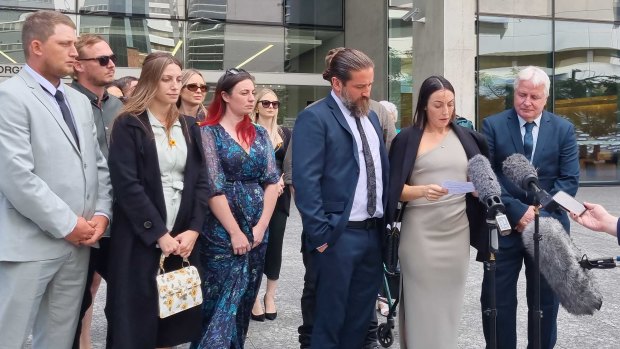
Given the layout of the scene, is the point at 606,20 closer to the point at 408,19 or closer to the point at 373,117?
the point at 408,19

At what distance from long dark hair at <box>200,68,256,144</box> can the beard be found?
2.21 feet

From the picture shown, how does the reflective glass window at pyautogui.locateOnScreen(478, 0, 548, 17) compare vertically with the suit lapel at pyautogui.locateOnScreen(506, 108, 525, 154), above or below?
above

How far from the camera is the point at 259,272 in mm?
3971

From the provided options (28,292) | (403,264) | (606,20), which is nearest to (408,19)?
(606,20)

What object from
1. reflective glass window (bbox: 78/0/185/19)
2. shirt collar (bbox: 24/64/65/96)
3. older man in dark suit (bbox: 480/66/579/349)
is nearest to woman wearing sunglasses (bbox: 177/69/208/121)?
shirt collar (bbox: 24/64/65/96)

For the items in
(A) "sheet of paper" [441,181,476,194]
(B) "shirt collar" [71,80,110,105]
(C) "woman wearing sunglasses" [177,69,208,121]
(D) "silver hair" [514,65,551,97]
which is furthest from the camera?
(C) "woman wearing sunglasses" [177,69,208,121]

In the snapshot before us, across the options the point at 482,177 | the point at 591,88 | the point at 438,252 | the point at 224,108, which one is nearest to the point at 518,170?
the point at 482,177

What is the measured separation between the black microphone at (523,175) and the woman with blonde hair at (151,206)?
1.76m

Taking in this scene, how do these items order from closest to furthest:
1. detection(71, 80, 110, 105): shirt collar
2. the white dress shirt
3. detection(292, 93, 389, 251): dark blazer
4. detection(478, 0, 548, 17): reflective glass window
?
detection(292, 93, 389, 251): dark blazer → the white dress shirt → detection(71, 80, 110, 105): shirt collar → detection(478, 0, 548, 17): reflective glass window

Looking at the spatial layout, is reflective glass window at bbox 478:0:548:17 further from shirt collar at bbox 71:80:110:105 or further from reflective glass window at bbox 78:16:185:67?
shirt collar at bbox 71:80:110:105

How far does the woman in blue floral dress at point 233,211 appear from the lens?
3.67 meters

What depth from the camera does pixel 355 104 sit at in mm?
3613

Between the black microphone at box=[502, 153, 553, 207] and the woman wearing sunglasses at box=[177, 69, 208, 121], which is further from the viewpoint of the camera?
the woman wearing sunglasses at box=[177, 69, 208, 121]

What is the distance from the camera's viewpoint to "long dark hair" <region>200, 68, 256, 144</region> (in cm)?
387
